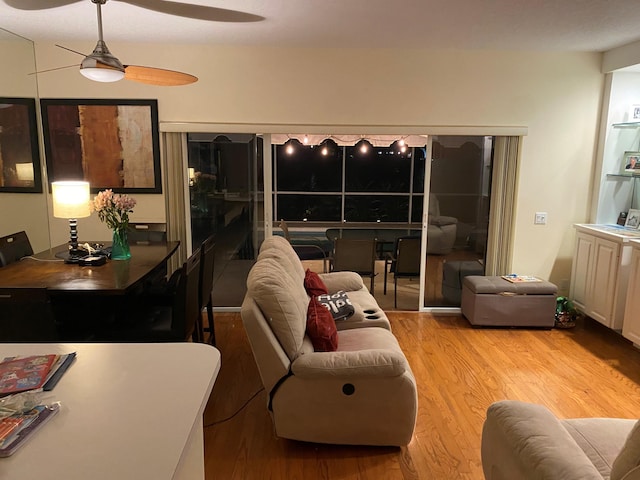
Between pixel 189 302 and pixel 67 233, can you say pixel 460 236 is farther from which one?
pixel 67 233

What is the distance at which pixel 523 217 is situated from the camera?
4773 mm

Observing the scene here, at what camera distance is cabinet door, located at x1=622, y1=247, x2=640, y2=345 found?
3.76 m

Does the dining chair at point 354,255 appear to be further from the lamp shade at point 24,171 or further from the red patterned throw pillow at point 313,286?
the lamp shade at point 24,171

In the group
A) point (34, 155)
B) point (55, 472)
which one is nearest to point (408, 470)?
point (55, 472)

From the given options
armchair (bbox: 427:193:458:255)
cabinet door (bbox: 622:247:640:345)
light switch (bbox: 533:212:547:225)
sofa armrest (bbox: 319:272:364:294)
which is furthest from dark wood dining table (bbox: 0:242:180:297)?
cabinet door (bbox: 622:247:640:345)

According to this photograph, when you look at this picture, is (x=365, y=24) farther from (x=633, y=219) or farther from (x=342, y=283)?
(x=633, y=219)

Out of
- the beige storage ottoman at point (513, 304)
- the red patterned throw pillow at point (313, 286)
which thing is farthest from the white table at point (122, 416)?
the beige storage ottoman at point (513, 304)

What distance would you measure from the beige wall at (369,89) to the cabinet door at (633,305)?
1.40m

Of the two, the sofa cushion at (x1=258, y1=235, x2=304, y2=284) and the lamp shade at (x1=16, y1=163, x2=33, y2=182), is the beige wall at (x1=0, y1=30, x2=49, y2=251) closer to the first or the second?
the lamp shade at (x1=16, y1=163, x2=33, y2=182)

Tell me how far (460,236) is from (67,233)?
4.18 metres

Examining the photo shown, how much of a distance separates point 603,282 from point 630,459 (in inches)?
136

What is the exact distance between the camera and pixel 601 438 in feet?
6.25

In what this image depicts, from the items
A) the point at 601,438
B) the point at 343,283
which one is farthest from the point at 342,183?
the point at 601,438

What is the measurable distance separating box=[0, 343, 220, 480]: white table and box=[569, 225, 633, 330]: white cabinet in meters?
3.95
